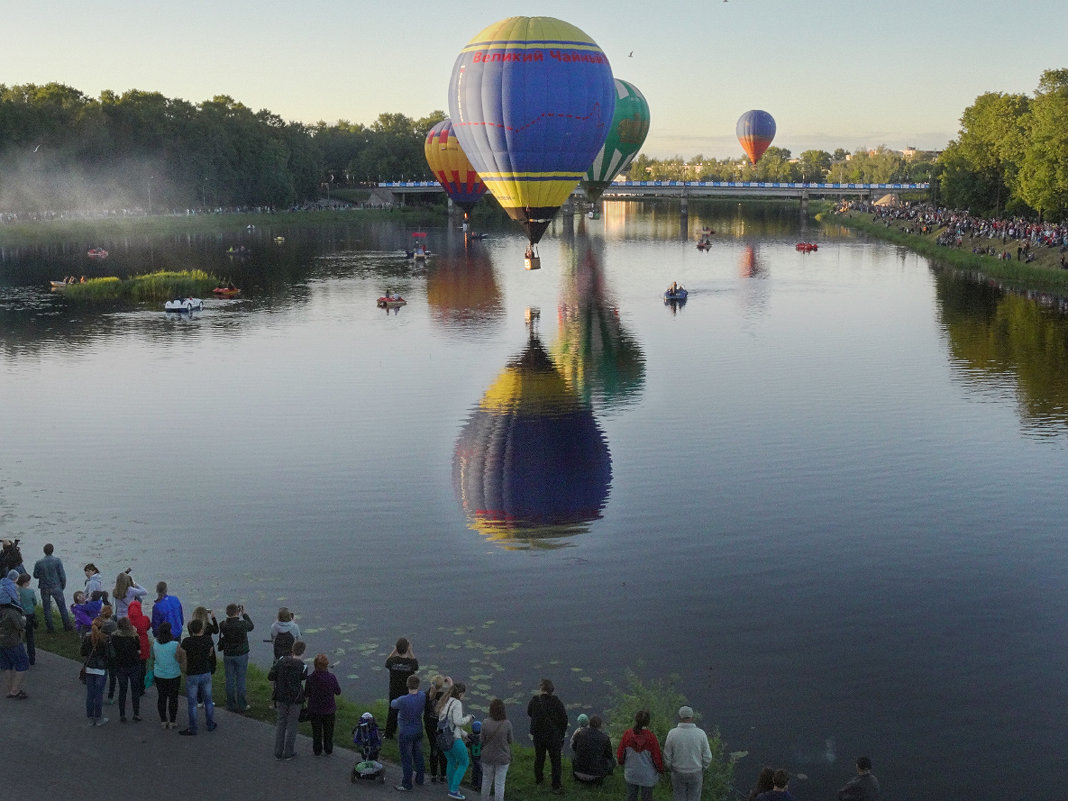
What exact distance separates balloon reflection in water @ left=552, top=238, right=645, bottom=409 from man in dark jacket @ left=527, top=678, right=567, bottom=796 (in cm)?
2986

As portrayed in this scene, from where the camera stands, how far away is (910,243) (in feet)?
425

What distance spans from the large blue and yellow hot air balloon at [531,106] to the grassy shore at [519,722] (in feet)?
154

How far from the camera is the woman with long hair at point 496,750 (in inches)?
575

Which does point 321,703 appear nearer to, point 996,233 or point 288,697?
point 288,697

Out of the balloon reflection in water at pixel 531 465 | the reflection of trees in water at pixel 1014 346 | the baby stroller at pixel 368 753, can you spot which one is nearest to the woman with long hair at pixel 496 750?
the baby stroller at pixel 368 753

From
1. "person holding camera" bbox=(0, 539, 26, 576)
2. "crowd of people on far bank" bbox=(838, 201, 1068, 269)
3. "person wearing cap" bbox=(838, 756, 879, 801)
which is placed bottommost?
"person wearing cap" bbox=(838, 756, 879, 801)

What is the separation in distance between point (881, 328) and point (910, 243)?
224 feet

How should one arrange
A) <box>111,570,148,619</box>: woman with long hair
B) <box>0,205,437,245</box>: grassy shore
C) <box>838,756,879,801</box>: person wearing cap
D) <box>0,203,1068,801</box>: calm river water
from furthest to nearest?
<box>0,205,437,245</box>: grassy shore, <box>0,203,1068,801</box>: calm river water, <box>111,570,148,619</box>: woman with long hair, <box>838,756,879,801</box>: person wearing cap

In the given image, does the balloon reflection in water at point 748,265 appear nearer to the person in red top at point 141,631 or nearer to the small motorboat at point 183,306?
the small motorboat at point 183,306

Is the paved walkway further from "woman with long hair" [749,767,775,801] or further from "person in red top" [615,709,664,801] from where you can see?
"woman with long hair" [749,767,775,801]

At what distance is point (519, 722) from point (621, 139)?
85418 millimetres

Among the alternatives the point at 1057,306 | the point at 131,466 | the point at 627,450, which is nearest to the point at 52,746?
the point at 131,466

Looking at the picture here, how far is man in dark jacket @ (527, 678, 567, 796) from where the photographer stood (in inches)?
604

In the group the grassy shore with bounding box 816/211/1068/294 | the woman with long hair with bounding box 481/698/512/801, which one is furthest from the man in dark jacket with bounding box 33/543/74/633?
the grassy shore with bounding box 816/211/1068/294
